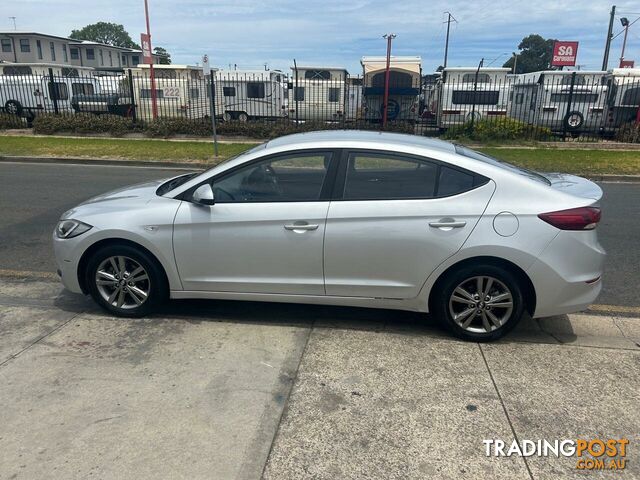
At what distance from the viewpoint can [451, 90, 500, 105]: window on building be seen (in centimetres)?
1961

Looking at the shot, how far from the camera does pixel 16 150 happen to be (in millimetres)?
14477

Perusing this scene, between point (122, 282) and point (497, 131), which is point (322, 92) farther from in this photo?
point (122, 282)

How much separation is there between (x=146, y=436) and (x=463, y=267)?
7.72 ft

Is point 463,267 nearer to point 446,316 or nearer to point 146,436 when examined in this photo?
point 446,316

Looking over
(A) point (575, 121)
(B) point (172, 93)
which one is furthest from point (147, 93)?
(A) point (575, 121)

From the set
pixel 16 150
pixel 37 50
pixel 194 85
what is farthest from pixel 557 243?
pixel 37 50

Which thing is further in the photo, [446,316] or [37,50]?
[37,50]

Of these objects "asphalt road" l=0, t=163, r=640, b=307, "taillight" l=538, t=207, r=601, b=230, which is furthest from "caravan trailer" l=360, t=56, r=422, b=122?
"taillight" l=538, t=207, r=601, b=230

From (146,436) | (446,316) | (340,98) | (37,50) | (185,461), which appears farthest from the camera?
(37,50)

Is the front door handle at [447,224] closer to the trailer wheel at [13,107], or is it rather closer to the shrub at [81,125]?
the shrub at [81,125]

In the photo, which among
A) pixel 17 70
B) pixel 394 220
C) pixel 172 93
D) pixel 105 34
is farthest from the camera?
pixel 105 34

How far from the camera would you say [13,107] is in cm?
2192

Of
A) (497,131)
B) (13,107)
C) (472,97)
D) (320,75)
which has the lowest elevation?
(497,131)

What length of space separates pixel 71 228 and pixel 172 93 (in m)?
19.0
